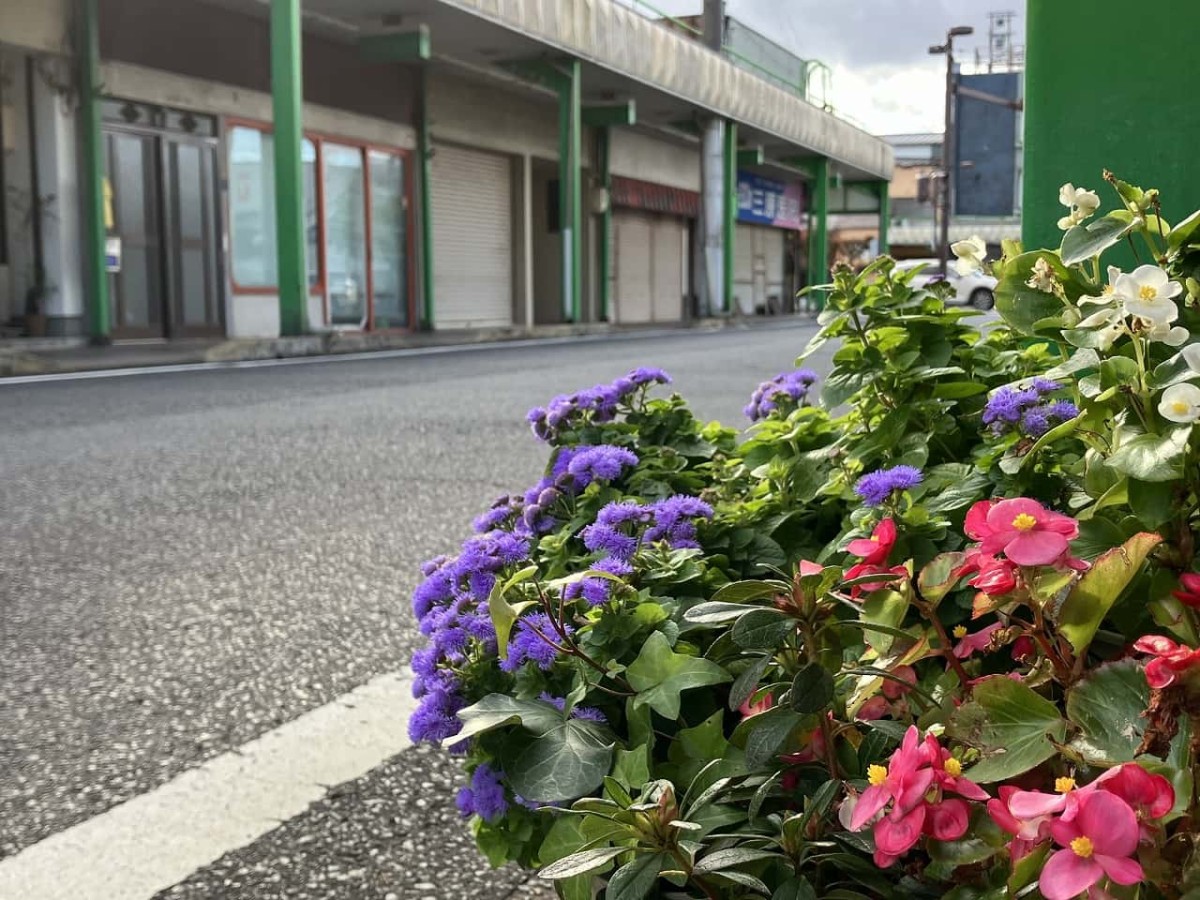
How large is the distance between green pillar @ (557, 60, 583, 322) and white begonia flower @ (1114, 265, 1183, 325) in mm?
18026

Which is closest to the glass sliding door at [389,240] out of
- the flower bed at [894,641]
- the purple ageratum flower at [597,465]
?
the purple ageratum flower at [597,465]

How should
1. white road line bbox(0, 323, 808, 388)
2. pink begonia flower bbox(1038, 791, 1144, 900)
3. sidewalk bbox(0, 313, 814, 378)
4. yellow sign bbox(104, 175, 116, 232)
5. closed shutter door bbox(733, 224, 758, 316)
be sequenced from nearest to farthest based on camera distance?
pink begonia flower bbox(1038, 791, 1144, 900) < white road line bbox(0, 323, 808, 388) < sidewalk bbox(0, 313, 814, 378) < yellow sign bbox(104, 175, 116, 232) < closed shutter door bbox(733, 224, 758, 316)

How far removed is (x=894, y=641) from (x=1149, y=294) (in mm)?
334

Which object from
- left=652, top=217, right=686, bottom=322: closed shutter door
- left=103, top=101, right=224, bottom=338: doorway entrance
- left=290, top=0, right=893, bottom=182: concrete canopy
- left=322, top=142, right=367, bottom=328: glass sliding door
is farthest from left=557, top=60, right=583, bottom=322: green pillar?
left=652, top=217, right=686, bottom=322: closed shutter door

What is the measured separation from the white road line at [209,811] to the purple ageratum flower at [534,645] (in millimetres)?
652

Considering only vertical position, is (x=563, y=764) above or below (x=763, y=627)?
below

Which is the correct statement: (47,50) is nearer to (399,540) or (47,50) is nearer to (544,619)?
(399,540)

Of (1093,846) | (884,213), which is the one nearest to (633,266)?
(884,213)

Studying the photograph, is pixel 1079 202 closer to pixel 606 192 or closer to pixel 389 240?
pixel 389 240

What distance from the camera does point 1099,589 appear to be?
0.87 m

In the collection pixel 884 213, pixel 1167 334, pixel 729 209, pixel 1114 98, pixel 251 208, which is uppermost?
pixel 884 213

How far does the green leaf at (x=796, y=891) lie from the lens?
2.93ft

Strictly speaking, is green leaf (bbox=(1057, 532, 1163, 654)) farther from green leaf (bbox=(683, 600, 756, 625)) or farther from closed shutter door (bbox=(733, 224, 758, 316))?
closed shutter door (bbox=(733, 224, 758, 316))

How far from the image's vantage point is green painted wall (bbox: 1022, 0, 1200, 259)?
5.55 feet
